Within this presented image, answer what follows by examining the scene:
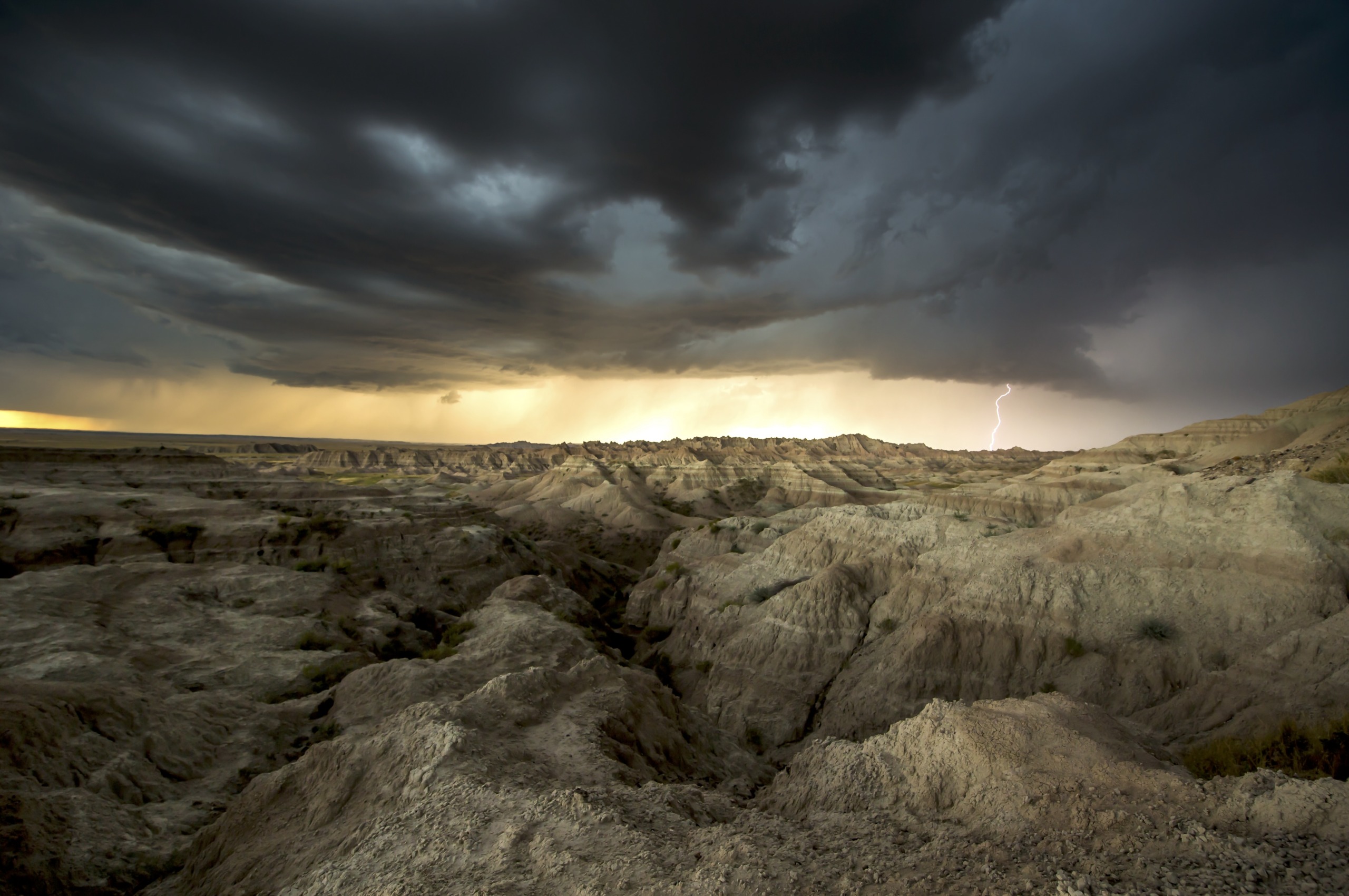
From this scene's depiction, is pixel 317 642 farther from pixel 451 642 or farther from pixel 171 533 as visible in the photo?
pixel 171 533

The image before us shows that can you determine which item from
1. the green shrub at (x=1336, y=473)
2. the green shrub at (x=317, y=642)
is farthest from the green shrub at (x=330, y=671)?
the green shrub at (x=1336, y=473)

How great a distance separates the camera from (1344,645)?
16.6 metres

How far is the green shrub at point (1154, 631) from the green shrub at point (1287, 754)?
7.13 m

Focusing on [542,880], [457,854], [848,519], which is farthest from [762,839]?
[848,519]

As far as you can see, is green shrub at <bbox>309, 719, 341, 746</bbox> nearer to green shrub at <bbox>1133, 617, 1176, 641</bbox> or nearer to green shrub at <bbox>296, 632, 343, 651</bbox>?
green shrub at <bbox>296, 632, 343, 651</bbox>

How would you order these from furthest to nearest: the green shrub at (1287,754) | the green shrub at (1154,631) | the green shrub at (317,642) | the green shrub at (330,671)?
the green shrub at (317,642)
the green shrub at (1154,631)
the green shrub at (330,671)
the green shrub at (1287,754)

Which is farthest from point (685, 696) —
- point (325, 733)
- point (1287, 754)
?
point (1287, 754)

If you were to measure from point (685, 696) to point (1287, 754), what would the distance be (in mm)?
25185

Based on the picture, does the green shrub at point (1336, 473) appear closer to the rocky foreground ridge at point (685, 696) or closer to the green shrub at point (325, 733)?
the rocky foreground ridge at point (685, 696)

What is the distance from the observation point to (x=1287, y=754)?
12312 mm

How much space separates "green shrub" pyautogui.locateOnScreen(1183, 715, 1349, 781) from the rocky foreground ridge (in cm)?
145

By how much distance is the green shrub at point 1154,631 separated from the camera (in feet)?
72.4

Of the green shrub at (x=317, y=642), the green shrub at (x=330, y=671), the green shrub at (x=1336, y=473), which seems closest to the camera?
the green shrub at (x=330, y=671)

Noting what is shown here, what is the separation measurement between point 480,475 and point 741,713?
14176cm
